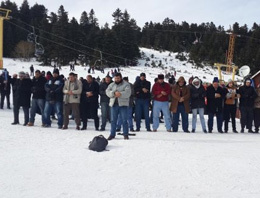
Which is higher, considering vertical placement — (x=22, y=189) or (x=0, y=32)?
(x=0, y=32)

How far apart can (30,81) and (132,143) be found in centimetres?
466

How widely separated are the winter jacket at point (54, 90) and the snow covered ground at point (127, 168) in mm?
2095

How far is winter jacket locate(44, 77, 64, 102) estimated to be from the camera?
394 inches

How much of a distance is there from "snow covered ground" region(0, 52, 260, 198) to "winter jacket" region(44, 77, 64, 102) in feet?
6.87

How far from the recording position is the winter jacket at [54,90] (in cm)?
1001

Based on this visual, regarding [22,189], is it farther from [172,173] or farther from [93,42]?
[93,42]

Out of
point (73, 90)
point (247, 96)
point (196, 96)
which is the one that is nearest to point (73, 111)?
point (73, 90)

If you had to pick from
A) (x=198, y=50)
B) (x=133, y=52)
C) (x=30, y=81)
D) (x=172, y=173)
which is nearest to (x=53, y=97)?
(x=30, y=81)

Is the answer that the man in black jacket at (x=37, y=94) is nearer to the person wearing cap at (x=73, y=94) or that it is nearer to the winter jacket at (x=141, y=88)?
the person wearing cap at (x=73, y=94)

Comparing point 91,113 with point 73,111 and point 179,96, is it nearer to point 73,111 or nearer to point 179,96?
point 73,111

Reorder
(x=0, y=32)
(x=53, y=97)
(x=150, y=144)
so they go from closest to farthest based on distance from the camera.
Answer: (x=150, y=144), (x=53, y=97), (x=0, y=32)

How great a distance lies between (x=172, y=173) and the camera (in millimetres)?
5418

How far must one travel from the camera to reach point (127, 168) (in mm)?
5613

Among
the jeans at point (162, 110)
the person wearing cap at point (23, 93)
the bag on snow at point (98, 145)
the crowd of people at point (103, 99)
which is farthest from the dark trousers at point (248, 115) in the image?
the person wearing cap at point (23, 93)
